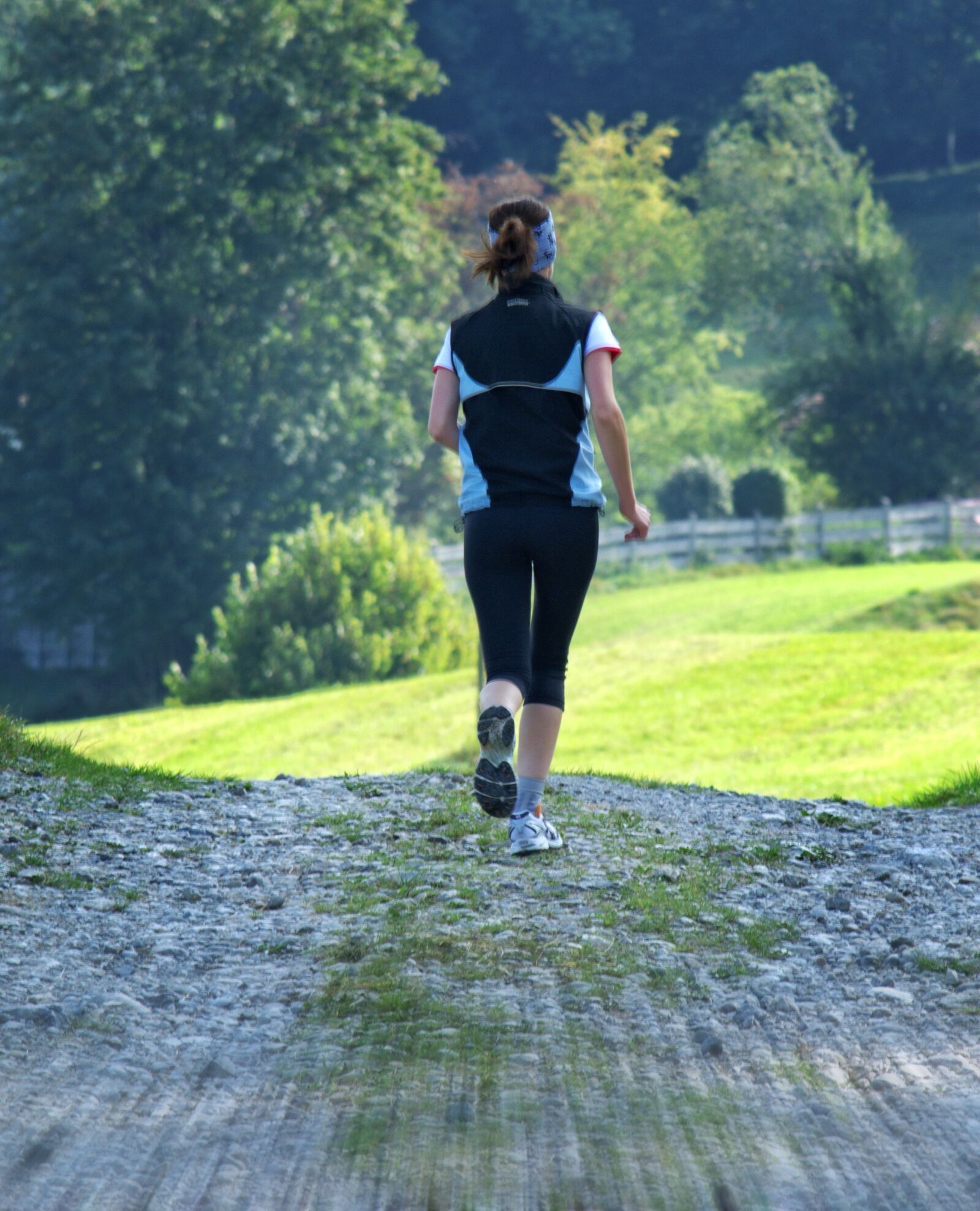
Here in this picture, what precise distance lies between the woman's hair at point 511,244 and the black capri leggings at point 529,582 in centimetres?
76

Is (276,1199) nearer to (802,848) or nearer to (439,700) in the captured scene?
(802,848)

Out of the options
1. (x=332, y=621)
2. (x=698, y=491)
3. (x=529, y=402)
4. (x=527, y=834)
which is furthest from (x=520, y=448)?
(x=698, y=491)

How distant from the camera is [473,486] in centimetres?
464

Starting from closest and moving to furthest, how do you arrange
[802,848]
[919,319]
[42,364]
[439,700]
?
[802,848] < [439,700] < [42,364] < [919,319]

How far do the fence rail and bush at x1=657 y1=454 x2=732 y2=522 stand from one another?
243 cm

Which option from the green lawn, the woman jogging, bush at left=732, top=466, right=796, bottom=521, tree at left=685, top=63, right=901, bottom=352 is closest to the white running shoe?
the woman jogging

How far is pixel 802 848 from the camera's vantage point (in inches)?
219

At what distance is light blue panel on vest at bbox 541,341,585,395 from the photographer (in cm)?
453

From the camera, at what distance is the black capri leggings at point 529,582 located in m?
4.57

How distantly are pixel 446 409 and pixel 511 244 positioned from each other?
0.56 meters

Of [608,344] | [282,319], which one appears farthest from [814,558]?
[608,344]

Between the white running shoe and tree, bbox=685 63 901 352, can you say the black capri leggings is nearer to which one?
the white running shoe

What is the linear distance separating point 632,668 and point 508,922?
14.7 metres

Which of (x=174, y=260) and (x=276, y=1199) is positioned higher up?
(x=174, y=260)
